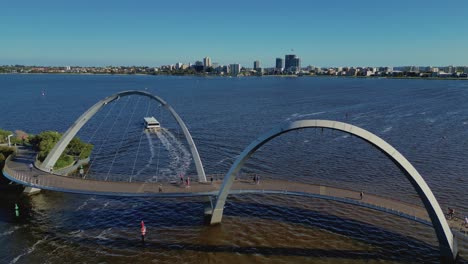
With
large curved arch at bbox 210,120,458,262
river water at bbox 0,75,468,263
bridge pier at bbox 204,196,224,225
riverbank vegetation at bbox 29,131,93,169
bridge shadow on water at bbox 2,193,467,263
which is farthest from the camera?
riverbank vegetation at bbox 29,131,93,169

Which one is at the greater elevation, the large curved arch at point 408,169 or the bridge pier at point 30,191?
the large curved arch at point 408,169

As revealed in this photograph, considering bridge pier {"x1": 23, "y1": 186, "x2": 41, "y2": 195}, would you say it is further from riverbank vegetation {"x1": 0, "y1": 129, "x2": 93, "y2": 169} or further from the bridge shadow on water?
riverbank vegetation {"x1": 0, "y1": 129, "x2": 93, "y2": 169}

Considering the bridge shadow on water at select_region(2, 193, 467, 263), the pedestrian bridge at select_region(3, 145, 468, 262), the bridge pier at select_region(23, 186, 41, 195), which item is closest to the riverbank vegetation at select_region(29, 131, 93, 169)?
the bridge pier at select_region(23, 186, 41, 195)

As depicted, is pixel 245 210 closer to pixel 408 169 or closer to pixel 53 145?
pixel 408 169

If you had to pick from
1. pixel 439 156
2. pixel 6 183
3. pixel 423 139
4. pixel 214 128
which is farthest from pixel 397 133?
pixel 6 183

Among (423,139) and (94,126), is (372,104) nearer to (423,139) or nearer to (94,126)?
(423,139)

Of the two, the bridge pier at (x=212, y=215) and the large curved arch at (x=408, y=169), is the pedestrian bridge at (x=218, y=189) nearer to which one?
the bridge pier at (x=212, y=215)

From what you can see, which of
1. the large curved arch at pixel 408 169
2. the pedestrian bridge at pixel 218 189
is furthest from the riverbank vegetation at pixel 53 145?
the large curved arch at pixel 408 169

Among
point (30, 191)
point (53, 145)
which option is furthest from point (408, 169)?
point (53, 145)
